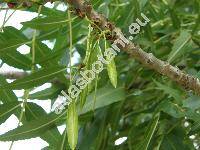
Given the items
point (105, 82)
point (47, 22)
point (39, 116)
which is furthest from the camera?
point (105, 82)

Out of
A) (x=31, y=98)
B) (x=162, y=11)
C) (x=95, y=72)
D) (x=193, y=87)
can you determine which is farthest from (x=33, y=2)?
(x=162, y=11)

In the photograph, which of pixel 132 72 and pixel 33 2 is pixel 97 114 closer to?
pixel 132 72

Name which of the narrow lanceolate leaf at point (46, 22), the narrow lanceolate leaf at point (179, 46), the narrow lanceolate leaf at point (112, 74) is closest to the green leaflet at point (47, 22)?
the narrow lanceolate leaf at point (46, 22)

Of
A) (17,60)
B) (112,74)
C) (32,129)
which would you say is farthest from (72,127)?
(17,60)

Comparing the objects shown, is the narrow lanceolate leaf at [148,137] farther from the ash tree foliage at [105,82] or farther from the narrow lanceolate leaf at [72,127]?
the narrow lanceolate leaf at [72,127]

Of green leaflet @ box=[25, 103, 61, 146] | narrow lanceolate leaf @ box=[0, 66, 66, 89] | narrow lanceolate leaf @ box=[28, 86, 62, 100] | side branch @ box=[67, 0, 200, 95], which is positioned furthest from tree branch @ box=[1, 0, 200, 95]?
narrow lanceolate leaf @ box=[28, 86, 62, 100]

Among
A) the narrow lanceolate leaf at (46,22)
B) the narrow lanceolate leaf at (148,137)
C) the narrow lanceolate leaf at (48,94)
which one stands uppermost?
the narrow lanceolate leaf at (46,22)

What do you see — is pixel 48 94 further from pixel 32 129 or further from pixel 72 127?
pixel 72 127

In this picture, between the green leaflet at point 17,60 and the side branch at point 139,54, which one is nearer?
the side branch at point 139,54
